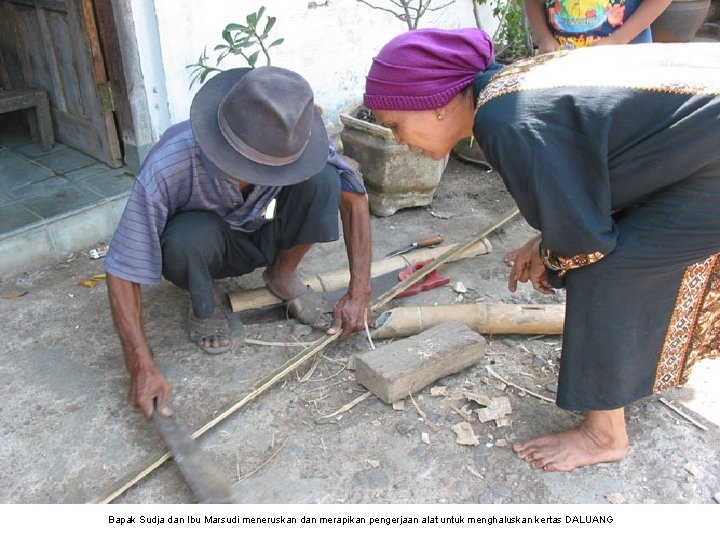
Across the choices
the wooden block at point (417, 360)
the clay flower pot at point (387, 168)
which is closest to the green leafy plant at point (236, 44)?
the clay flower pot at point (387, 168)

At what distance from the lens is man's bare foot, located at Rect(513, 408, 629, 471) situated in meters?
2.22

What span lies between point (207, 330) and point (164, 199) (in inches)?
25.4

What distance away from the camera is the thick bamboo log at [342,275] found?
2982 mm

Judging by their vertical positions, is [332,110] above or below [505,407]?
above

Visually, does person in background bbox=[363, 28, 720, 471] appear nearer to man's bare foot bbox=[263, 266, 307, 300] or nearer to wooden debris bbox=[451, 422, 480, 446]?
wooden debris bbox=[451, 422, 480, 446]

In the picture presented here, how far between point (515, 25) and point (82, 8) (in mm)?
2843

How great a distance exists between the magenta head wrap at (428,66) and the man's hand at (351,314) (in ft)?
3.27

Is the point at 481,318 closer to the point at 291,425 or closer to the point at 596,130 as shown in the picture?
the point at 291,425

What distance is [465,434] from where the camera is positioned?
2.35 meters

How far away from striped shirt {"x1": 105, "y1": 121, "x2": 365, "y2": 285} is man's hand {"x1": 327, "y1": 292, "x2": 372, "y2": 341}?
1.69ft

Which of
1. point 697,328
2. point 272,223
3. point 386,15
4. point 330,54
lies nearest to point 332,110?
point 330,54

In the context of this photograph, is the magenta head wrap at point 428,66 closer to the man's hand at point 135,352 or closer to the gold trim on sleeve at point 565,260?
the gold trim on sleeve at point 565,260
